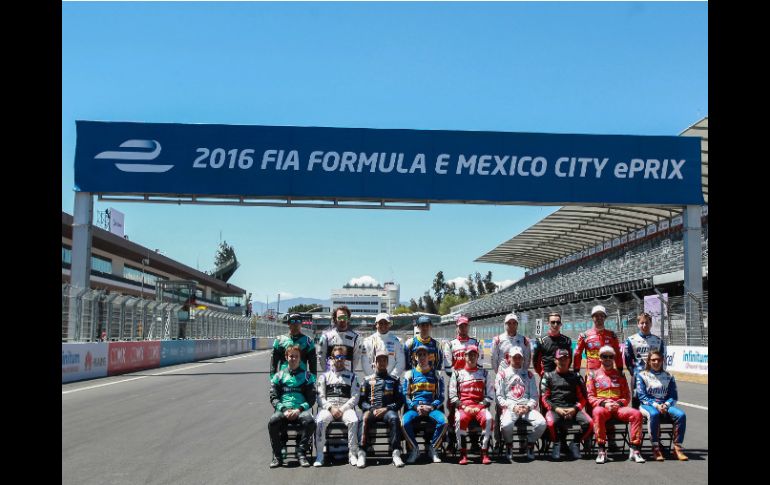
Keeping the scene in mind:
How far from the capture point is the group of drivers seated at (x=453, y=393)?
7.49 m

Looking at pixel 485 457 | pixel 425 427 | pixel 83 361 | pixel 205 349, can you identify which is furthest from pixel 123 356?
pixel 485 457

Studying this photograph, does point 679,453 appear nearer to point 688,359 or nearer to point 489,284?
point 688,359

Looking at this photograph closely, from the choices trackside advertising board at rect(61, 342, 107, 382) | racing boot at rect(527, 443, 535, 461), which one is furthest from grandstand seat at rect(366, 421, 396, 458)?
trackside advertising board at rect(61, 342, 107, 382)

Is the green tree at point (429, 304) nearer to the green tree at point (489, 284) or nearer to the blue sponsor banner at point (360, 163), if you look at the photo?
the green tree at point (489, 284)

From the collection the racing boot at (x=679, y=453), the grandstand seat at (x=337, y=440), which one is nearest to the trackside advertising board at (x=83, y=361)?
the grandstand seat at (x=337, y=440)

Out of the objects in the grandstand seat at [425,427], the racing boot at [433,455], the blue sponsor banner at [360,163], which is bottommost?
the racing boot at [433,455]

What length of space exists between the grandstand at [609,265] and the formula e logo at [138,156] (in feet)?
47.0

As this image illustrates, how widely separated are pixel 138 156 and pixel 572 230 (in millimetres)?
27764

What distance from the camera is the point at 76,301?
1925cm

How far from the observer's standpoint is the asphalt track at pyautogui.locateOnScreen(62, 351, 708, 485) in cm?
646

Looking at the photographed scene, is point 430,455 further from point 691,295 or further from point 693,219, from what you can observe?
point 693,219

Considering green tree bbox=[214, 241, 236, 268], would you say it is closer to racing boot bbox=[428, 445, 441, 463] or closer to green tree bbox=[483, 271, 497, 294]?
green tree bbox=[483, 271, 497, 294]
